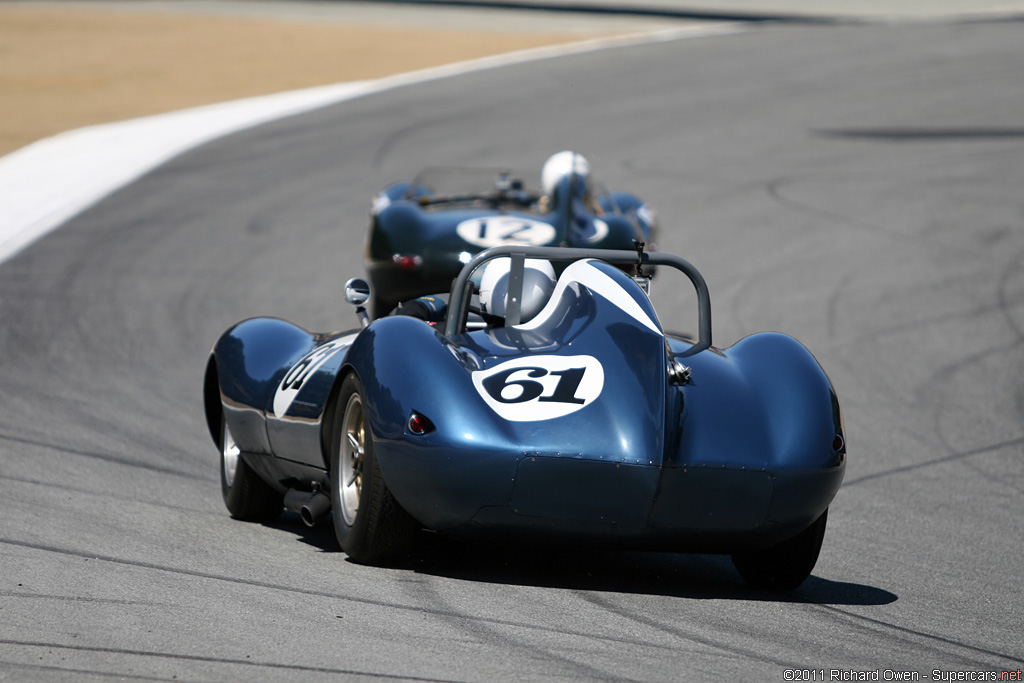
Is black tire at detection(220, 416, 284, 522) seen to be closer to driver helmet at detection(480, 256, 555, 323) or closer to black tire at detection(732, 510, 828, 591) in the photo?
driver helmet at detection(480, 256, 555, 323)

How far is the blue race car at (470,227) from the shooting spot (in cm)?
1087

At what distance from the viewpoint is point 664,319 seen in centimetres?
1290

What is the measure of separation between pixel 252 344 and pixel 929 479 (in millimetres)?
3934

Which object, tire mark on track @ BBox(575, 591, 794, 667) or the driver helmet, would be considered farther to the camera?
the driver helmet

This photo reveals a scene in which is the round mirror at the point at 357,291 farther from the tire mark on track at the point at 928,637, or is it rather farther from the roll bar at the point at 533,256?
the tire mark on track at the point at 928,637

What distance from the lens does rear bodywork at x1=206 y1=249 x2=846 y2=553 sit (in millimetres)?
4570

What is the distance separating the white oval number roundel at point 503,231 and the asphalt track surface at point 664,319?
6.99 feet

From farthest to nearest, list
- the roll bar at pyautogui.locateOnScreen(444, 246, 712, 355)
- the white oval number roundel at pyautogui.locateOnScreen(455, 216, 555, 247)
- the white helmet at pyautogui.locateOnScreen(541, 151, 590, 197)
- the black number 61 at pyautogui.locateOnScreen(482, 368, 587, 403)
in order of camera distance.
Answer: the white helmet at pyautogui.locateOnScreen(541, 151, 590, 197) < the white oval number roundel at pyautogui.locateOnScreen(455, 216, 555, 247) < the roll bar at pyautogui.locateOnScreen(444, 246, 712, 355) < the black number 61 at pyautogui.locateOnScreen(482, 368, 587, 403)

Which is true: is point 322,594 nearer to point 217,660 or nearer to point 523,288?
point 217,660

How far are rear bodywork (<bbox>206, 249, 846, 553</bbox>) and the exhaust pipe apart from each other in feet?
1.09

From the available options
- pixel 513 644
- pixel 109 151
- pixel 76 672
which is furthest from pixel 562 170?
pixel 109 151

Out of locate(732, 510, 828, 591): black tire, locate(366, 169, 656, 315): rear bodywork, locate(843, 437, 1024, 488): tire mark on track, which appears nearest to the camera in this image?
locate(732, 510, 828, 591): black tire

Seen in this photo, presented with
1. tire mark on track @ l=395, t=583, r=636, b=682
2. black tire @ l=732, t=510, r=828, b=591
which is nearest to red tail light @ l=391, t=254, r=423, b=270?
black tire @ l=732, t=510, r=828, b=591

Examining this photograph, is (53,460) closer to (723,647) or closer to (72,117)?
(723,647)
